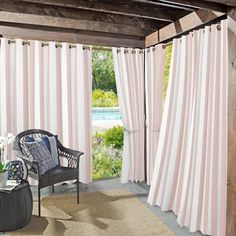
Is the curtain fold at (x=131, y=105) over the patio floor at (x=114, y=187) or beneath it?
over

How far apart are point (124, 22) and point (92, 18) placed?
0.47m

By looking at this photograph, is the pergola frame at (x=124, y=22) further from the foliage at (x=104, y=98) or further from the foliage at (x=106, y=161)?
the foliage at (x=106, y=161)

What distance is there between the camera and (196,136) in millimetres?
2852

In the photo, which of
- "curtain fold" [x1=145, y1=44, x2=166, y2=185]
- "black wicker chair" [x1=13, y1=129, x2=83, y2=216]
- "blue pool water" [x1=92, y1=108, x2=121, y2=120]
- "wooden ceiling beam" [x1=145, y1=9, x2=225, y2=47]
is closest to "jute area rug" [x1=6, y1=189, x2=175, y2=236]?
"black wicker chair" [x1=13, y1=129, x2=83, y2=216]

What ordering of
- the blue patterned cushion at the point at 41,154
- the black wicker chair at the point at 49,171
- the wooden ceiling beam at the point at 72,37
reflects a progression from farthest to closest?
the wooden ceiling beam at the point at 72,37
the blue patterned cushion at the point at 41,154
the black wicker chair at the point at 49,171

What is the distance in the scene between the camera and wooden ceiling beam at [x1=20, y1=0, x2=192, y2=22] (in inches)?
108

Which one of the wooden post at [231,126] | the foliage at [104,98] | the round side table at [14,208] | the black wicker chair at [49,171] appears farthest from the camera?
the foliage at [104,98]

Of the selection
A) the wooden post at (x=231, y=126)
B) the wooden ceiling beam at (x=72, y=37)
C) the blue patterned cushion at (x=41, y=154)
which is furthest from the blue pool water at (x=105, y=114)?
the wooden post at (x=231, y=126)

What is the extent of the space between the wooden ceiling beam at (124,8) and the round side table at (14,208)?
1853mm

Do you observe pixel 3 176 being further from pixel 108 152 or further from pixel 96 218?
pixel 108 152

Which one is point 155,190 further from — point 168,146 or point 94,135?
point 94,135

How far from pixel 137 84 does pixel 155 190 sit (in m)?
1.65

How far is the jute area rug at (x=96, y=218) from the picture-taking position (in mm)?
2818

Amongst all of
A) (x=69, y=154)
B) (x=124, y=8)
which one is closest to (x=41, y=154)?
(x=69, y=154)
